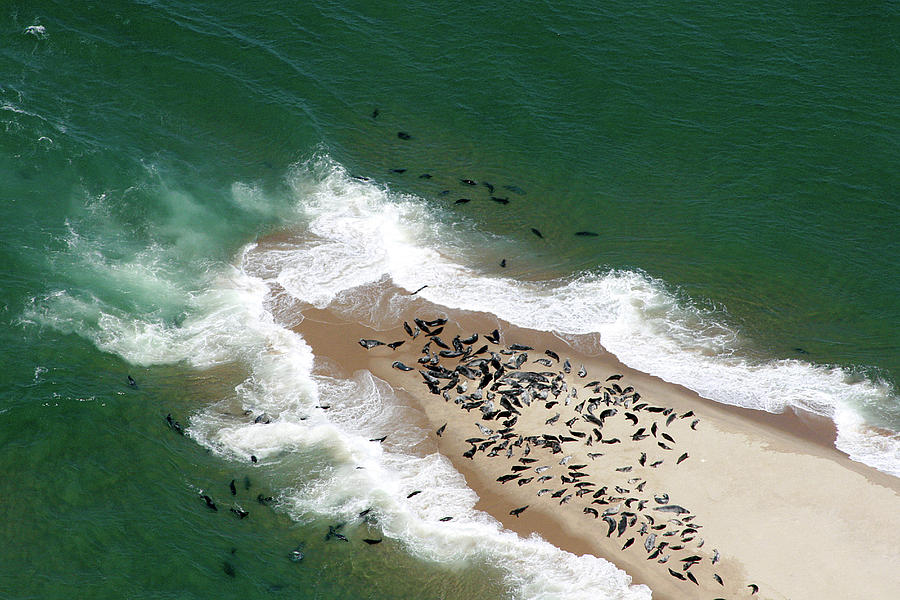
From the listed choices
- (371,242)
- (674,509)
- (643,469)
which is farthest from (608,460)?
(371,242)

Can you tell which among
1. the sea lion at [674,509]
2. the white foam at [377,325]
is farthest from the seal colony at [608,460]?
the white foam at [377,325]

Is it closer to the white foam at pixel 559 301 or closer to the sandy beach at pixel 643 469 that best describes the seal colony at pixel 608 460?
the sandy beach at pixel 643 469

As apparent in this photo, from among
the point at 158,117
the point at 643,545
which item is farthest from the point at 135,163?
the point at 643,545

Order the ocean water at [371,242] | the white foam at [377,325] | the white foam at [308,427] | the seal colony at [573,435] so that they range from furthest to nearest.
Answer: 1. the white foam at [377,325]
2. the seal colony at [573,435]
3. the ocean water at [371,242]
4. the white foam at [308,427]

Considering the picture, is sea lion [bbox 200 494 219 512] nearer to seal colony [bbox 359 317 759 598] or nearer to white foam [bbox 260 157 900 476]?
seal colony [bbox 359 317 759 598]

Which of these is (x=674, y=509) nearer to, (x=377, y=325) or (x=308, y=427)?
(x=308, y=427)

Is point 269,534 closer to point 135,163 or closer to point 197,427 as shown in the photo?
point 197,427

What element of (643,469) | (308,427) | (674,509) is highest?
(643,469)
